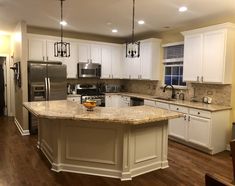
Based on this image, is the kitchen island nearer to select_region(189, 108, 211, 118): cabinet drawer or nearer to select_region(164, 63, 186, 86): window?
select_region(189, 108, 211, 118): cabinet drawer

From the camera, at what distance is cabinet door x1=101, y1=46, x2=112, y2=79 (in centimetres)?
666

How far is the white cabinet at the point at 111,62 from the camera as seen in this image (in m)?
6.68

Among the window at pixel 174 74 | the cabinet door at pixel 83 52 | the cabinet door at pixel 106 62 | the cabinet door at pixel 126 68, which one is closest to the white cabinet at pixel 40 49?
the cabinet door at pixel 83 52

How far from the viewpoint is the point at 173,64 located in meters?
5.62

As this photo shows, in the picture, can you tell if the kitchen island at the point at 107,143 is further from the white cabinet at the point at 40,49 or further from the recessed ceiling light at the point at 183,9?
the white cabinet at the point at 40,49

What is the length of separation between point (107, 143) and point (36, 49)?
3.65 meters

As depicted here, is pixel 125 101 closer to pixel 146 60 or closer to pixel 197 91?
pixel 146 60

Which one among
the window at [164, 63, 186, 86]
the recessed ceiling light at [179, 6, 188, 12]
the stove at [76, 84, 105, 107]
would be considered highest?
the recessed ceiling light at [179, 6, 188, 12]

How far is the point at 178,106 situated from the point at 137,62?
229cm

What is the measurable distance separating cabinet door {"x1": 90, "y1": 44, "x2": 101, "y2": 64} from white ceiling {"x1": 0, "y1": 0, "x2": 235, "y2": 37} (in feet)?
3.21

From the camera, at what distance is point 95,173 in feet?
10.3

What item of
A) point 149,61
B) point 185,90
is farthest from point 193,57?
point 149,61

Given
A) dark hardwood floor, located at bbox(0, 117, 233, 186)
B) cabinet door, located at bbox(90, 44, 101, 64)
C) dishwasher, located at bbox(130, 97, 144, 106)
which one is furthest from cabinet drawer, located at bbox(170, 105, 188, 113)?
cabinet door, located at bbox(90, 44, 101, 64)

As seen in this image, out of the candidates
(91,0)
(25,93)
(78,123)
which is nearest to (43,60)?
(25,93)
